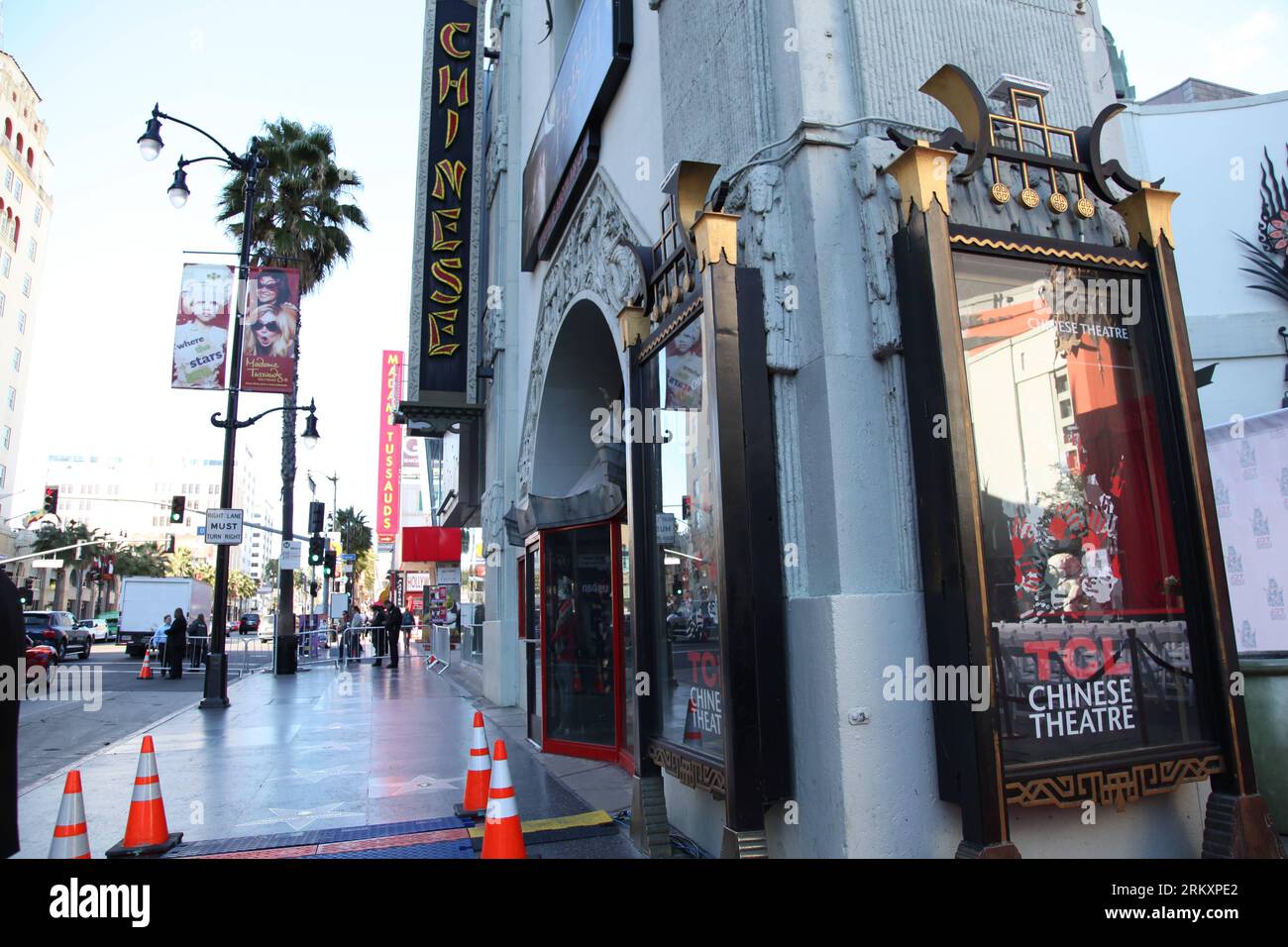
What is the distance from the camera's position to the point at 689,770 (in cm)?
511

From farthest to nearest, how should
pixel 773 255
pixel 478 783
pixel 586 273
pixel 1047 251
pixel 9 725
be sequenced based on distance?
pixel 586 273 → pixel 478 783 → pixel 773 255 → pixel 1047 251 → pixel 9 725

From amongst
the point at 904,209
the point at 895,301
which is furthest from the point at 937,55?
the point at 895,301

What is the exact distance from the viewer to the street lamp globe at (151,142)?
15203mm

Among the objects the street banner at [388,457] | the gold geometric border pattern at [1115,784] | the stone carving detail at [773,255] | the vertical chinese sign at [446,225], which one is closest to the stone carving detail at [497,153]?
the vertical chinese sign at [446,225]

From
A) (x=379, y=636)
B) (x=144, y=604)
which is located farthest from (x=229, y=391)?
(x=144, y=604)

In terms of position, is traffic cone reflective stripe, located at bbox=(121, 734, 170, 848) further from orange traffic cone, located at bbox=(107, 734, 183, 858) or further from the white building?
the white building

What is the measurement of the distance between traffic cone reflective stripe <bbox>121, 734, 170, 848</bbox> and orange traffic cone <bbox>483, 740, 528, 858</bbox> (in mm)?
2629

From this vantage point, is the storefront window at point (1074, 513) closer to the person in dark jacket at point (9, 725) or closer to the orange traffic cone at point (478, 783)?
the orange traffic cone at point (478, 783)

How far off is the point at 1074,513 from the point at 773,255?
2329 millimetres

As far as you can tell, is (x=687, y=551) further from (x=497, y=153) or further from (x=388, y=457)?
(x=388, y=457)

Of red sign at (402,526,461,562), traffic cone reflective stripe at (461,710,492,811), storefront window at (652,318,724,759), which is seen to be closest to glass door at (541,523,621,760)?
traffic cone reflective stripe at (461,710,492,811)

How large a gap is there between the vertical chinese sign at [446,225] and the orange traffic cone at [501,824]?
12.5m

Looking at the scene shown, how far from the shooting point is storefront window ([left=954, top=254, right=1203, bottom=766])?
4.41 metres

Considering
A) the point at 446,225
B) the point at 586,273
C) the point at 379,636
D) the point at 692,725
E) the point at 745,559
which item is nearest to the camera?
the point at 745,559
